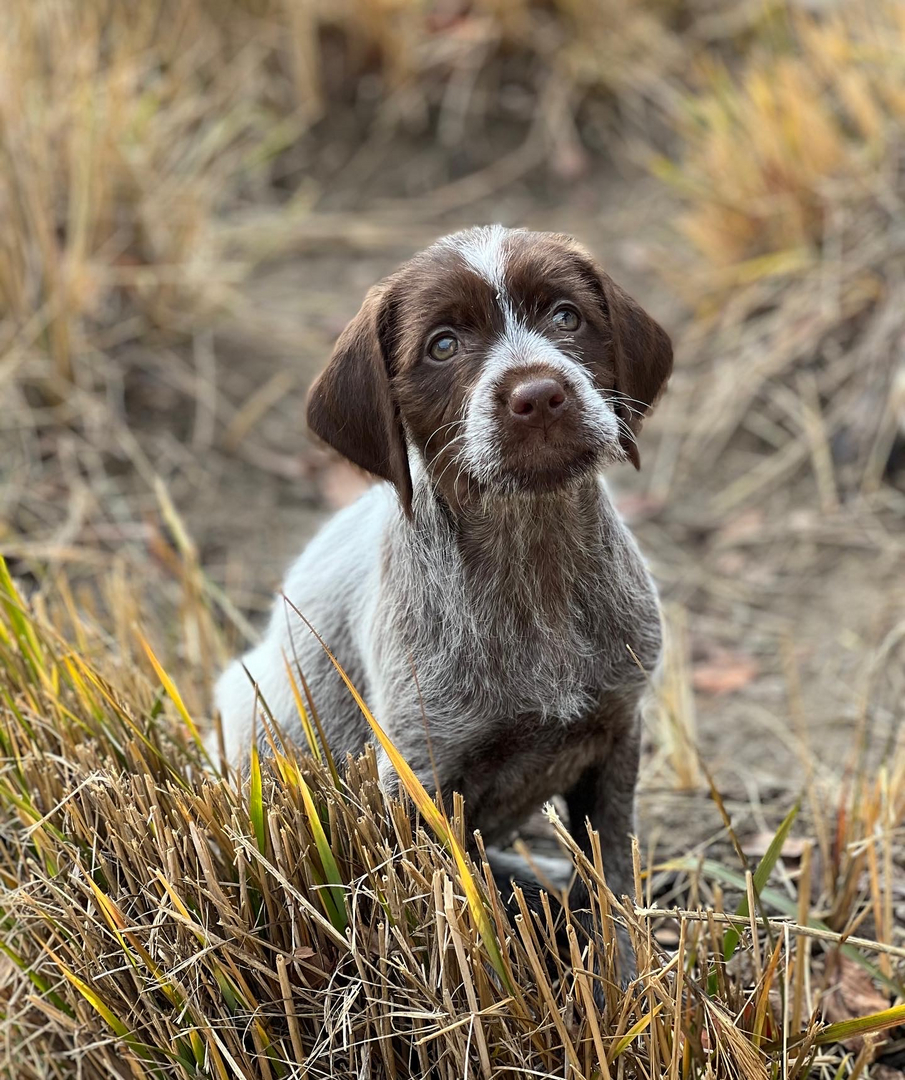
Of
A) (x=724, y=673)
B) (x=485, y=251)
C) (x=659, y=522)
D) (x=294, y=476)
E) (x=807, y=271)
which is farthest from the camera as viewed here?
(x=807, y=271)

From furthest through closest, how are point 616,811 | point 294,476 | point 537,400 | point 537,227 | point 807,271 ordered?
point 537,227, point 807,271, point 294,476, point 616,811, point 537,400

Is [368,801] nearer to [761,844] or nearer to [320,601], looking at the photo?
[320,601]

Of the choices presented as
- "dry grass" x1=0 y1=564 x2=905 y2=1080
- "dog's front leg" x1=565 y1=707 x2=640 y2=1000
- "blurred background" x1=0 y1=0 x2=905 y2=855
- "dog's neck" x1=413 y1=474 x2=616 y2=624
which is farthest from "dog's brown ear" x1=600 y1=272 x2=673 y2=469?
"blurred background" x1=0 y1=0 x2=905 y2=855

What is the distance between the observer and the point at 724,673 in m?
4.80

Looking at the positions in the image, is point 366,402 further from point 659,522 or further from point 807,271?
point 807,271

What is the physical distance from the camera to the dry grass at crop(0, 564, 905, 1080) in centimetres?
230

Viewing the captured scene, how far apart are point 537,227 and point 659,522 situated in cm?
251

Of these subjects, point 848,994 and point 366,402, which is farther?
point 848,994

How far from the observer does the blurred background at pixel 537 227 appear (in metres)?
4.74

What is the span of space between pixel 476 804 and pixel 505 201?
5.61 metres

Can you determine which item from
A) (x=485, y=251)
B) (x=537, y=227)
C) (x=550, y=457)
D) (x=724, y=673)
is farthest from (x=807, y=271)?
(x=550, y=457)

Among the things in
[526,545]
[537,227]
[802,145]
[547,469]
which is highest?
[802,145]

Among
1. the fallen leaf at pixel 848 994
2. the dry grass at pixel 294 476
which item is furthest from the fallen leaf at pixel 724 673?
the fallen leaf at pixel 848 994

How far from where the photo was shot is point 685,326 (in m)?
6.57
